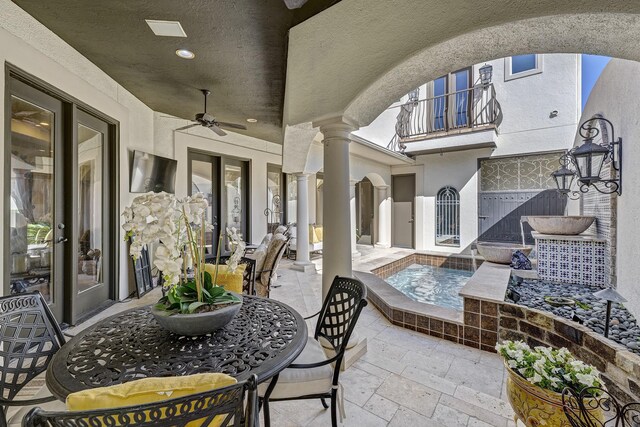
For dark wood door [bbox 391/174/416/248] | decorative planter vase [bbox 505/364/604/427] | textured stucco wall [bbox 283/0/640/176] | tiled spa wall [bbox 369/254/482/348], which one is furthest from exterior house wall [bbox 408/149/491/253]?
decorative planter vase [bbox 505/364/604/427]

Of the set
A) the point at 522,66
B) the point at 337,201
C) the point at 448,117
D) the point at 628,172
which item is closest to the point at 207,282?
the point at 337,201

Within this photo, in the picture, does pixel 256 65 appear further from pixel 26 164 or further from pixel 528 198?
pixel 528 198

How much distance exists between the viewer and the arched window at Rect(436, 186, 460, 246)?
23.9 feet

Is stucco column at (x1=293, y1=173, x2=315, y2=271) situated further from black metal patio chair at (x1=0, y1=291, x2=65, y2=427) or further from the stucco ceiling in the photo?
black metal patio chair at (x1=0, y1=291, x2=65, y2=427)

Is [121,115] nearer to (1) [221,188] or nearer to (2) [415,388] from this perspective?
(1) [221,188]

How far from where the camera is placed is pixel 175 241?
45.9 inches

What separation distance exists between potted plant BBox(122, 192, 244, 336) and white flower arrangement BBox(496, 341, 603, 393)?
1428 mm

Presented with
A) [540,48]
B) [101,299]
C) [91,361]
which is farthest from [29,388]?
[540,48]

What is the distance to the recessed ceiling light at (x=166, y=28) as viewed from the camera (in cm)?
231

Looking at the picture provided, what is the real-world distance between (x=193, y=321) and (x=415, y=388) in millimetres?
1617

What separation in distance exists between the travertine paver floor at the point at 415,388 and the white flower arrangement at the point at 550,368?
1.68ft

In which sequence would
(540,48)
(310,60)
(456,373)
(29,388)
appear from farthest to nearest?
(310,60), (456,373), (29,388), (540,48)

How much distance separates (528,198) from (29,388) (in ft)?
27.2

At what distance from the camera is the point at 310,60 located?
2.35 meters
